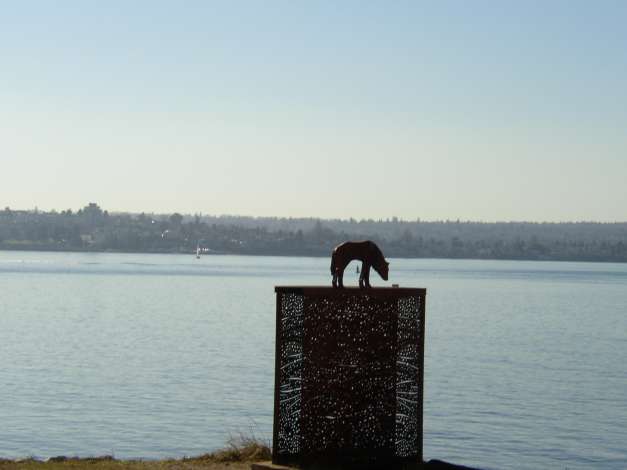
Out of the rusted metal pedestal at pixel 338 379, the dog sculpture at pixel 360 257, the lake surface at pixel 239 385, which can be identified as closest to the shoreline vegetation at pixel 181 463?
the rusted metal pedestal at pixel 338 379

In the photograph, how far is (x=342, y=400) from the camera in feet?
48.3

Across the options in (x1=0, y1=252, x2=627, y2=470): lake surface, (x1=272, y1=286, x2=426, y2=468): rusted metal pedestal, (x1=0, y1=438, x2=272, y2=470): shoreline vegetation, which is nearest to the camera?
(x1=272, y1=286, x2=426, y2=468): rusted metal pedestal

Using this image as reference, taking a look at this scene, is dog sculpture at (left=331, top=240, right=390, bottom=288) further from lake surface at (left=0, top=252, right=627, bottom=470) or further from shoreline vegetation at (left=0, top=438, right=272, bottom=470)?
lake surface at (left=0, top=252, right=627, bottom=470)

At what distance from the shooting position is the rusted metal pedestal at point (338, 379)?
48.2ft

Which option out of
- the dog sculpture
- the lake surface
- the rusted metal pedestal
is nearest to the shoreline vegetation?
the rusted metal pedestal

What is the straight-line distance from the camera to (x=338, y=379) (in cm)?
1473

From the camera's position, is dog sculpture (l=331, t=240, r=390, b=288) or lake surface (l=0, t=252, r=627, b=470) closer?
dog sculpture (l=331, t=240, r=390, b=288)

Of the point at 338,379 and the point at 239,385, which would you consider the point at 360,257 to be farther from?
the point at 239,385

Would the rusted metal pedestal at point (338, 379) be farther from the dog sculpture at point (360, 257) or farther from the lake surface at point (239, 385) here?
the lake surface at point (239, 385)

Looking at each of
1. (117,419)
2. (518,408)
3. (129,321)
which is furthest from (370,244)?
(129,321)

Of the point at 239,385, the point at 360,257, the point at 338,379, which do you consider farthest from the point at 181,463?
the point at 239,385

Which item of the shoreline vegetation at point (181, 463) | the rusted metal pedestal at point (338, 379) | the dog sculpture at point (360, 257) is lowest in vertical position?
the shoreline vegetation at point (181, 463)

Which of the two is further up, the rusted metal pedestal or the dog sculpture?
the dog sculpture

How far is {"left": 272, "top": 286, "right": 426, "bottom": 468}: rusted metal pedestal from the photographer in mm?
14695
